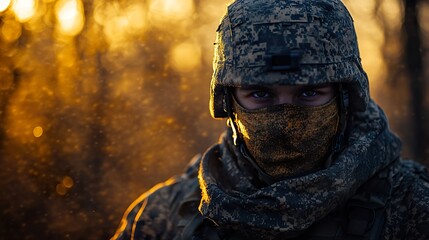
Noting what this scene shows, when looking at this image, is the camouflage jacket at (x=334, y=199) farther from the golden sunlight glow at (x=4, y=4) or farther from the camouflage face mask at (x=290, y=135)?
the golden sunlight glow at (x=4, y=4)

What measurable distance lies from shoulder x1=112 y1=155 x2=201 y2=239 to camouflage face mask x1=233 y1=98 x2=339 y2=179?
75cm

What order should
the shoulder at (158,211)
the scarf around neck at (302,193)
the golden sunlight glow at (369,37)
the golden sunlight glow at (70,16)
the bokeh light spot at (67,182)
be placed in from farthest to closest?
1. the golden sunlight glow at (369,37)
2. the golden sunlight glow at (70,16)
3. the bokeh light spot at (67,182)
4. the shoulder at (158,211)
5. the scarf around neck at (302,193)

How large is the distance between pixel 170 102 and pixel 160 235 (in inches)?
543

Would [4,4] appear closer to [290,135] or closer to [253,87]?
[253,87]

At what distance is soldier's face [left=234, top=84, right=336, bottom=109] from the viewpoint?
8.45 feet

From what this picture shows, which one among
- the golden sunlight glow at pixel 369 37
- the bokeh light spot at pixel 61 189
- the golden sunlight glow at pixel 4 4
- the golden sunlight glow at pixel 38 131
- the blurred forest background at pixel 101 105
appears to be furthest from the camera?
the golden sunlight glow at pixel 369 37

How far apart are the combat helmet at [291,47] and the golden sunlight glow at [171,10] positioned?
1415 centimetres

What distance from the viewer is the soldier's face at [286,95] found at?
8.45ft

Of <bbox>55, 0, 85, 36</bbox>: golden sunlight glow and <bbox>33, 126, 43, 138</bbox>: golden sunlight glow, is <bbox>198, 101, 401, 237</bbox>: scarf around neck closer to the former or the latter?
<bbox>33, 126, 43, 138</bbox>: golden sunlight glow

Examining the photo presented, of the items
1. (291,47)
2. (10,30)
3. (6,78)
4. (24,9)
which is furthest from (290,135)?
(24,9)

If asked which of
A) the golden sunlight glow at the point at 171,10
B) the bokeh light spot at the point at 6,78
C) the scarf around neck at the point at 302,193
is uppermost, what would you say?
the golden sunlight glow at the point at 171,10

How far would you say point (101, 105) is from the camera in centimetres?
1346

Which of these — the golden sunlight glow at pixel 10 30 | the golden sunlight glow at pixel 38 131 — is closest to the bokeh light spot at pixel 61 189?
the golden sunlight glow at pixel 38 131

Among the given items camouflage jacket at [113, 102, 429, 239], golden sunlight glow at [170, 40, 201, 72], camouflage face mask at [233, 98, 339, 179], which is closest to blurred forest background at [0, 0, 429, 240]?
golden sunlight glow at [170, 40, 201, 72]
